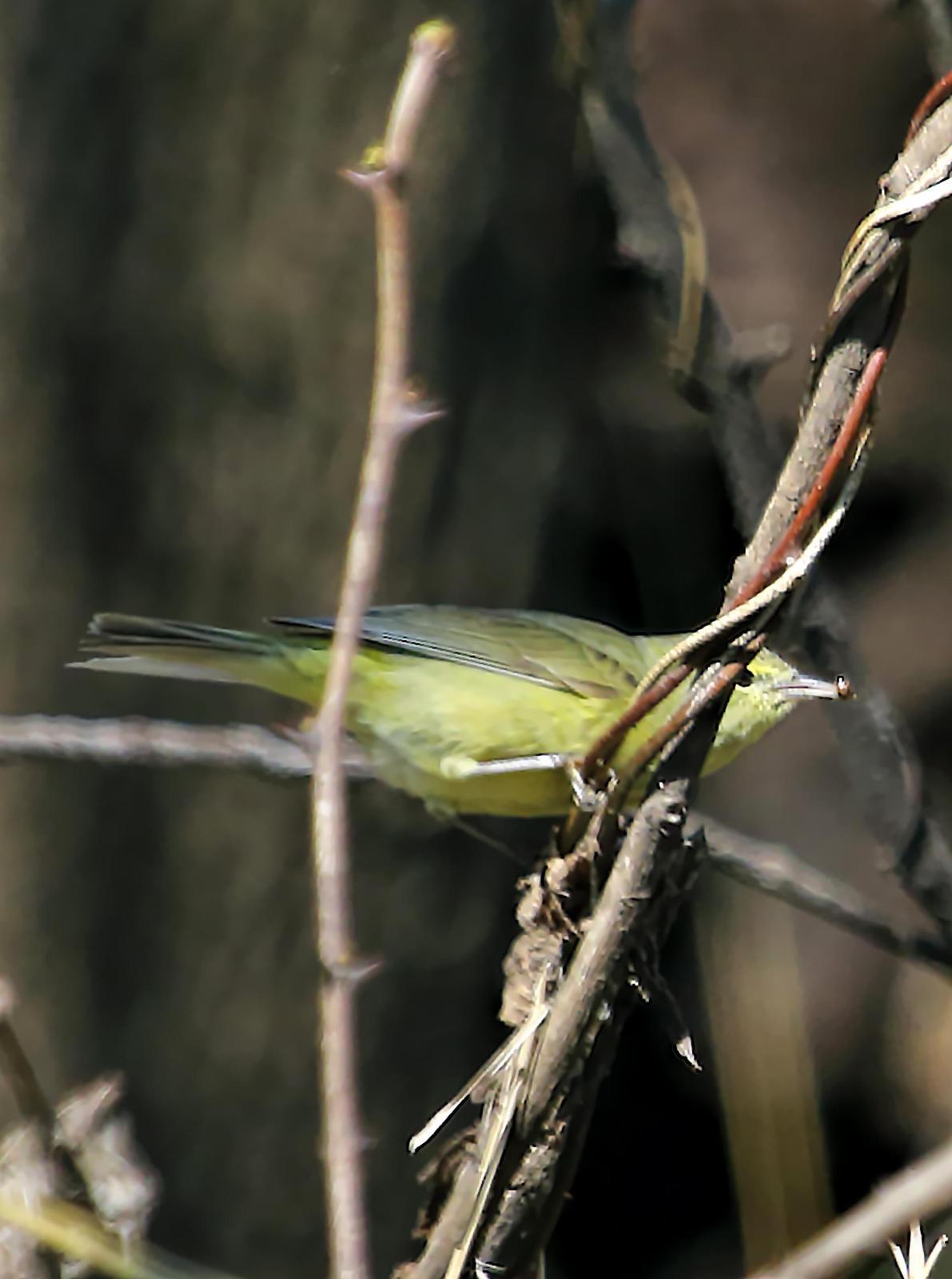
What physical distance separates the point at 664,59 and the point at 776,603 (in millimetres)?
2883

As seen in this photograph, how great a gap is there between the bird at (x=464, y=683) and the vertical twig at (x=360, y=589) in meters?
0.92

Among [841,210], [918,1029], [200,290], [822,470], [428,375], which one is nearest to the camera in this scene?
[822,470]

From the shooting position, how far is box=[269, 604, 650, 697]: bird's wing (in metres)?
1.96

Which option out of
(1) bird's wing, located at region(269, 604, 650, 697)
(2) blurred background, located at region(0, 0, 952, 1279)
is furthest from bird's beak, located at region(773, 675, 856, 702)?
(2) blurred background, located at region(0, 0, 952, 1279)

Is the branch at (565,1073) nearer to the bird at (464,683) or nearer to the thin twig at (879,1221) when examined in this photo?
the thin twig at (879,1221)

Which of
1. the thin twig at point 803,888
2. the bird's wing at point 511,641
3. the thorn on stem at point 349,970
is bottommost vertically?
the thin twig at point 803,888

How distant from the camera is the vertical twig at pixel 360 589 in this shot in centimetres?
77

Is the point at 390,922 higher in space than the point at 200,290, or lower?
lower

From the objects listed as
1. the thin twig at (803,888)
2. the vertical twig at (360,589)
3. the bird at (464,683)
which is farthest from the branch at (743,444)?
the vertical twig at (360,589)

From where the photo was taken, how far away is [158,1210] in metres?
2.61

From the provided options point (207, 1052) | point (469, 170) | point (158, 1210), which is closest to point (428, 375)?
point (469, 170)

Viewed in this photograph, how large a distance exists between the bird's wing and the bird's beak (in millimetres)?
232

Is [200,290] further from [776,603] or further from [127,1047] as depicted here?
[776,603]

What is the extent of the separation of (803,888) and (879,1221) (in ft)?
4.42
